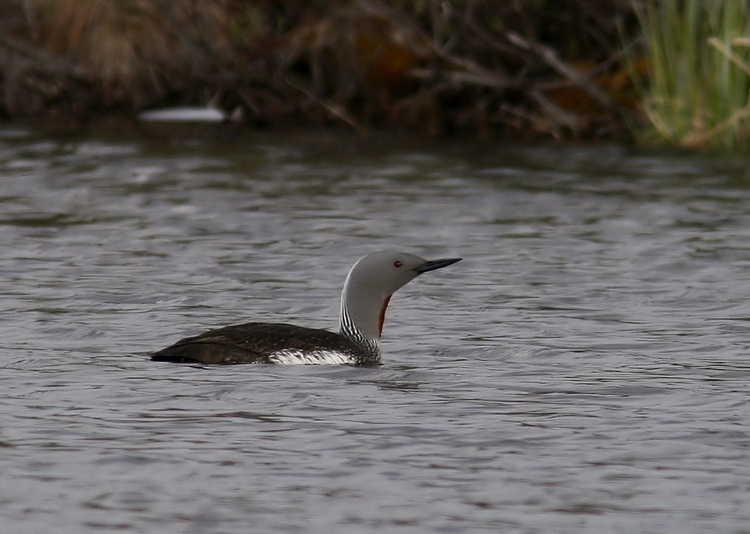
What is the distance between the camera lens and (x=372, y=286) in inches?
341

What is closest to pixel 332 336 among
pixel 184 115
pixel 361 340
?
Answer: pixel 361 340

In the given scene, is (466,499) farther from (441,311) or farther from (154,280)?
(154,280)

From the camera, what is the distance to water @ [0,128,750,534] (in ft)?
19.0

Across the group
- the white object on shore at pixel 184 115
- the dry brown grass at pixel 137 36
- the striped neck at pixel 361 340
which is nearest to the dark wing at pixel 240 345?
the striped neck at pixel 361 340

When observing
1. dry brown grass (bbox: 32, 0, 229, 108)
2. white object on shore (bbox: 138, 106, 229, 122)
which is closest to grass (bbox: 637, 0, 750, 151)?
dry brown grass (bbox: 32, 0, 229, 108)

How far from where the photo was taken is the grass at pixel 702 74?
17.8m

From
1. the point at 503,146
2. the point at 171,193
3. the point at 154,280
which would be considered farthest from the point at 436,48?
the point at 154,280

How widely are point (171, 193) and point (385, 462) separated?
10.6 meters

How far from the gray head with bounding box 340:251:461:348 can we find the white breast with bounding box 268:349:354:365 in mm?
271

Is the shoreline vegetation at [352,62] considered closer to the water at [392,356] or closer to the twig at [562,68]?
the twig at [562,68]

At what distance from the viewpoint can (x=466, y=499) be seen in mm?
5766

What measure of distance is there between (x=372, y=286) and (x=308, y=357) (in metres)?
0.65

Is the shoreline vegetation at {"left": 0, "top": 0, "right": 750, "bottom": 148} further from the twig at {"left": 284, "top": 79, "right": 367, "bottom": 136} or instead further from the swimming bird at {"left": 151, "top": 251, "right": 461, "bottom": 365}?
the swimming bird at {"left": 151, "top": 251, "right": 461, "bottom": 365}

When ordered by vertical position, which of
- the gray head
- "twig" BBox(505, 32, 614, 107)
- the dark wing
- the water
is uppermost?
"twig" BBox(505, 32, 614, 107)
